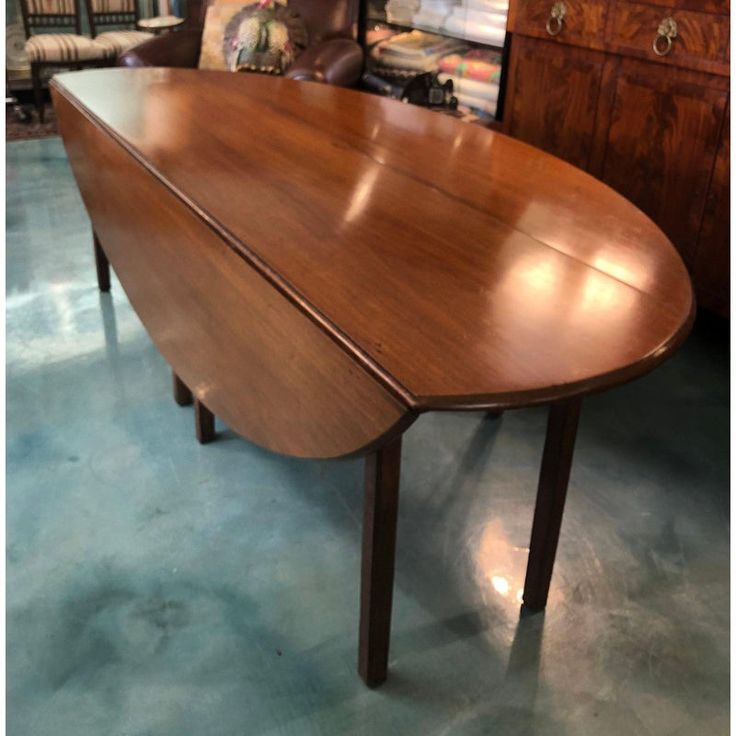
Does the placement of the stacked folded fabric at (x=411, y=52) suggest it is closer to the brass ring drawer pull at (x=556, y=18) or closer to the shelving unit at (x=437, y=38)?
the shelving unit at (x=437, y=38)

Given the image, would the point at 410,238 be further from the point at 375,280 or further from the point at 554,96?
the point at 554,96

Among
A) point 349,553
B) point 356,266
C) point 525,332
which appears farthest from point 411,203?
point 349,553

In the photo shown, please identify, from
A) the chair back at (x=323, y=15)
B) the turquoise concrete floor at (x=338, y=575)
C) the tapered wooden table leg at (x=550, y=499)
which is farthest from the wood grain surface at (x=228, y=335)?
the chair back at (x=323, y=15)

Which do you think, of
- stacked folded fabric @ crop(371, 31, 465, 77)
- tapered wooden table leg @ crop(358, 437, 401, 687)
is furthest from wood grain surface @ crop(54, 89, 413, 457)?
stacked folded fabric @ crop(371, 31, 465, 77)

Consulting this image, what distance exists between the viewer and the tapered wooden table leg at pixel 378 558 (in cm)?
120

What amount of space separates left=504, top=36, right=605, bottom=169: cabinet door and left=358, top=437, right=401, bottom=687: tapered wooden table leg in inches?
68.6

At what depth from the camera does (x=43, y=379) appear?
7.25ft

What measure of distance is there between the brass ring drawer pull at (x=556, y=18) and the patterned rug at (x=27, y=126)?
2.72m

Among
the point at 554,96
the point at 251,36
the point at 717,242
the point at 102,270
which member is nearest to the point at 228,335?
the point at 102,270

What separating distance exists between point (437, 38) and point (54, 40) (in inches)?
90.4

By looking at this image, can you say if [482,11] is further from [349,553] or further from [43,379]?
[349,553]

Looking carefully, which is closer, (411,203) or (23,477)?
(411,203)

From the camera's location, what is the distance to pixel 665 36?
225 centimetres

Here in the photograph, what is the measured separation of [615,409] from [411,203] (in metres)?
0.91
